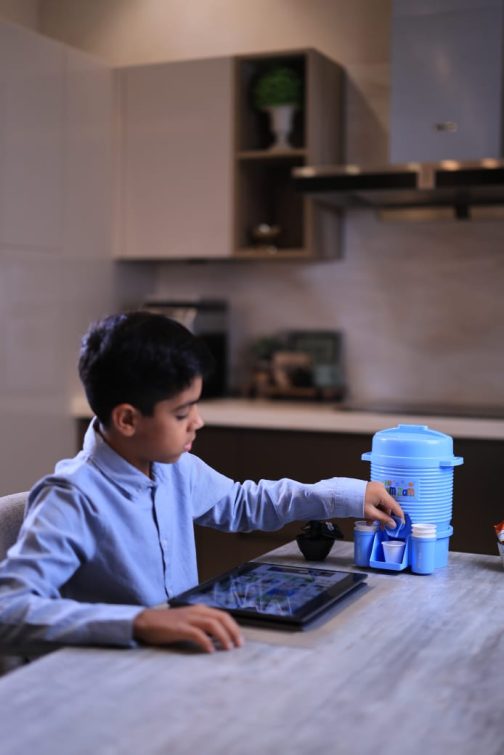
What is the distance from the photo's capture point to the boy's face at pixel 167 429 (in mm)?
1576

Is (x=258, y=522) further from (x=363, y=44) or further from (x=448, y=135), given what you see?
(x=363, y=44)

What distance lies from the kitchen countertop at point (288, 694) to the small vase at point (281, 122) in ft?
8.50

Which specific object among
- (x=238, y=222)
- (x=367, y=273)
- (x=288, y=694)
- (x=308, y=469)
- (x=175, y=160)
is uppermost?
(x=175, y=160)

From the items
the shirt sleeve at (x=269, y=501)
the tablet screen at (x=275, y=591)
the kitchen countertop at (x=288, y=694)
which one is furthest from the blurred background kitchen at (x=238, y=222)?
the kitchen countertop at (x=288, y=694)

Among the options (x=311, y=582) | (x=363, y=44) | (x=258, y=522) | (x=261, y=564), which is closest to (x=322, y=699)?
(x=311, y=582)

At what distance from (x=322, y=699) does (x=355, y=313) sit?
114 inches

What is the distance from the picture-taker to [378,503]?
184 cm

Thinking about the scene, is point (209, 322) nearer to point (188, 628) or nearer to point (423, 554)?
point (423, 554)

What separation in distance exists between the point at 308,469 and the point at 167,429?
1912 mm

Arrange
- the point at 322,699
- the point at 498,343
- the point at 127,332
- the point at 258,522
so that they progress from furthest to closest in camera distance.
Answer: the point at 498,343, the point at 258,522, the point at 127,332, the point at 322,699

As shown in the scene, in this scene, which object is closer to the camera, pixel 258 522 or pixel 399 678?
pixel 399 678

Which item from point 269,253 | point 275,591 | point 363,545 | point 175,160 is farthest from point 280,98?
point 275,591

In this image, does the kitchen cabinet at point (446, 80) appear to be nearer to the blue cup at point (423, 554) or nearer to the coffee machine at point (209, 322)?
the coffee machine at point (209, 322)

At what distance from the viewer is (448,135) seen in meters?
3.42
